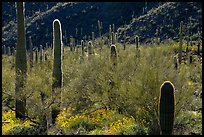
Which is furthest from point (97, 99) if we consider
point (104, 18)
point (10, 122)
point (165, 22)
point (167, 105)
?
point (104, 18)

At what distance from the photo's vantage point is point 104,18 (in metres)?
73.9

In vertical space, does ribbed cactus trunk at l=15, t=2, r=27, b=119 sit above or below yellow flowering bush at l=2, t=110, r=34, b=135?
above

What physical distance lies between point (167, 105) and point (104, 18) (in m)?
63.7

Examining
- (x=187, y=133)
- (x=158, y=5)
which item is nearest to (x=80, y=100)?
(x=187, y=133)

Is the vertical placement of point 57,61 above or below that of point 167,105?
above

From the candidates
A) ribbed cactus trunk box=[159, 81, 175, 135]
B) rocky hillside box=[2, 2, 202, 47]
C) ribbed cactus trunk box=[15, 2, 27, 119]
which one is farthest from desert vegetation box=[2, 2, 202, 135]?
rocky hillside box=[2, 2, 202, 47]

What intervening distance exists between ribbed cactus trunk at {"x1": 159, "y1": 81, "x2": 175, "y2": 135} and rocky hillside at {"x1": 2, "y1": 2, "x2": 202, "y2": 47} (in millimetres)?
49115

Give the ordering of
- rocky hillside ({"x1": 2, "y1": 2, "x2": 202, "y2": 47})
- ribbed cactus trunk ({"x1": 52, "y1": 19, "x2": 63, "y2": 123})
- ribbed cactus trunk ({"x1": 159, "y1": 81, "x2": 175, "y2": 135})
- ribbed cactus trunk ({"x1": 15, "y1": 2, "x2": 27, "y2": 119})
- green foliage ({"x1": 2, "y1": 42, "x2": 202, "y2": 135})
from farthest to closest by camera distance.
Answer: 1. rocky hillside ({"x1": 2, "y1": 2, "x2": 202, "y2": 47})
2. ribbed cactus trunk ({"x1": 15, "y1": 2, "x2": 27, "y2": 119})
3. ribbed cactus trunk ({"x1": 52, "y1": 19, "x2": 63, "y2": 123})
4. green foliage ({"x1": 2, "y1": 42, "x2": 202, "y2": 135})
5. ribbed cactus trunk ({"x1": 159, "y1": 81, "x2": 175, "y2": 135})

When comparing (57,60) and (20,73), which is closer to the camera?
(57,60)

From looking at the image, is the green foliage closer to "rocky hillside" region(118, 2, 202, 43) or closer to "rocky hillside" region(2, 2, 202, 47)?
"rocky hillside" region(118, 2, 202, 43)

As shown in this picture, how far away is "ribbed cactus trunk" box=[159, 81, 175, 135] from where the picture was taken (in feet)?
35.7

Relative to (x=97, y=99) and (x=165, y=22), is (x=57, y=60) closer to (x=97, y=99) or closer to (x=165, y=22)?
(x=97, y=99)

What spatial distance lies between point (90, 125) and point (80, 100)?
7.75 feet

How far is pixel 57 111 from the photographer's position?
56.2 feet
